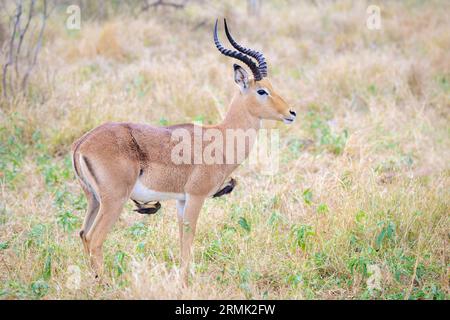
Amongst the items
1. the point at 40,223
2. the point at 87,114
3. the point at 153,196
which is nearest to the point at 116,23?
the point at 87,114

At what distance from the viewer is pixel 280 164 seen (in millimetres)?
6453

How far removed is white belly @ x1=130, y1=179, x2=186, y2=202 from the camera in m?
4.32

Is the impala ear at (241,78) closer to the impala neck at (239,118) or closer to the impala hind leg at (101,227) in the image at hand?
the impala neck at (239,118)

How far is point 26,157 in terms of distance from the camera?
21.3 feet

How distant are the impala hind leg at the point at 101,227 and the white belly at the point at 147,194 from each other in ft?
0.60

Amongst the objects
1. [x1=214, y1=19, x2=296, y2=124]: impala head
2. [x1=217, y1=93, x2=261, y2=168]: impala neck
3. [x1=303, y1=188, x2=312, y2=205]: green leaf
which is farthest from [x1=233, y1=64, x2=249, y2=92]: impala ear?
[x1=303, y1=188, x2=312, y2=205]: green leaf

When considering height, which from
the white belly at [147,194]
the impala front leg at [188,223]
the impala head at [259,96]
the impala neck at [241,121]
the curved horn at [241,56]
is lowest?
the impala front leg at [188,223]

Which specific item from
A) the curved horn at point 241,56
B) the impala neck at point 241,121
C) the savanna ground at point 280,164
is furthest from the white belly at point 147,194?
the curved horn at point 241,56

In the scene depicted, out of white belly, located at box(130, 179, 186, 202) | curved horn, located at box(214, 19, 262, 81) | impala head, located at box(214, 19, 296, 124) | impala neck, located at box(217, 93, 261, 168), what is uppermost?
curved horn, located at box(214, 19, 262, 81)

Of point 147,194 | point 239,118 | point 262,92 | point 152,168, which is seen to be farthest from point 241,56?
point 147,194

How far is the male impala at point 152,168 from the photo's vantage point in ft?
13.6

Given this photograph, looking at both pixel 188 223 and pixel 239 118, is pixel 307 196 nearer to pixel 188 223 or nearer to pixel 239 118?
pixel 239 118

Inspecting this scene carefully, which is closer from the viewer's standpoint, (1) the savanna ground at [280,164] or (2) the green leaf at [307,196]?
(1) the savanna ground at [280,164]

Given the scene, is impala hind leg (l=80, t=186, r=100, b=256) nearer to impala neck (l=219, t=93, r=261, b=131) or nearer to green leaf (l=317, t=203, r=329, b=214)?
impala neck (l=219, t=93, r=261, b=131)
